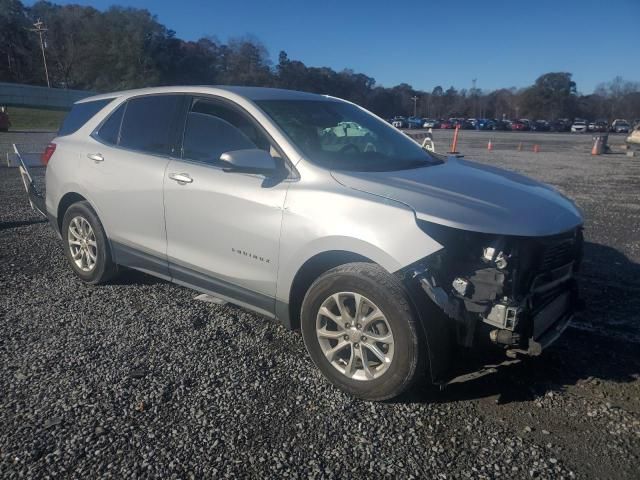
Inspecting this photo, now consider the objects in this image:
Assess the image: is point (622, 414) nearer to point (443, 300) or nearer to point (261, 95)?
point (443, 300)

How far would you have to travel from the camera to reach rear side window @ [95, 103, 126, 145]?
4.64m

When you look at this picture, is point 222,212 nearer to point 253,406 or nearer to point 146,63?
point 253,406

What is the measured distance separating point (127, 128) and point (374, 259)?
112 inches

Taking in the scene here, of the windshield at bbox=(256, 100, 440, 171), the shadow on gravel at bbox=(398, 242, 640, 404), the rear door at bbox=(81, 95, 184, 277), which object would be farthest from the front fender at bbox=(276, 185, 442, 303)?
the rear door at bbox=(81, 95, 184, 277)

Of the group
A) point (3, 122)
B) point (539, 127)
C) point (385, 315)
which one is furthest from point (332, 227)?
point (539, 127)

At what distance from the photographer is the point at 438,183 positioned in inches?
132

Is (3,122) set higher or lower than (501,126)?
higher

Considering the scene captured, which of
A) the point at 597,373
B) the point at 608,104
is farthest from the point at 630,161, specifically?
the point at 608,104

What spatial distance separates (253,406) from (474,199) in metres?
1.83

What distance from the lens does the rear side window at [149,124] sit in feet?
13.9

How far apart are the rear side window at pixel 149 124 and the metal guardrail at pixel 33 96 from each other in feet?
181

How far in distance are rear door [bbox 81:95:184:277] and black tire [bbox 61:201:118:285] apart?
11 cm

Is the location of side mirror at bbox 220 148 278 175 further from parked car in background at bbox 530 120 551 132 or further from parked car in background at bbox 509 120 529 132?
parked car in background at bbox 530 120 551 132

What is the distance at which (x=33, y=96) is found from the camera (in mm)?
54750
